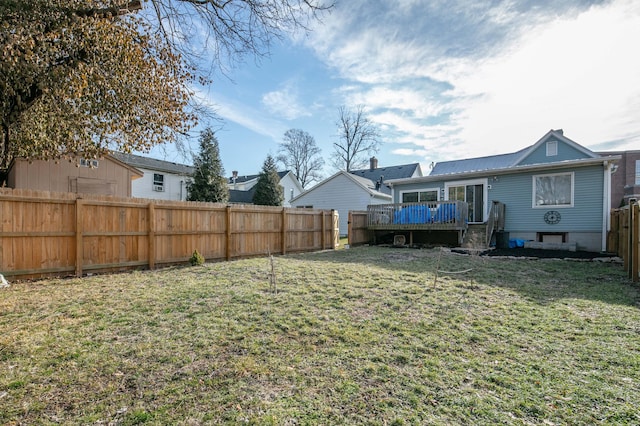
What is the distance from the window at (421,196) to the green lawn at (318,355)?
9705mm

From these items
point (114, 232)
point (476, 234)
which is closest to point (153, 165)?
point (114, 232)

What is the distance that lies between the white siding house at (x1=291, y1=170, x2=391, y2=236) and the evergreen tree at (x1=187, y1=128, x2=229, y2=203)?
6924 millimetres

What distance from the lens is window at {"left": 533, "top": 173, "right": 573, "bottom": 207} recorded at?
1142 centimetres

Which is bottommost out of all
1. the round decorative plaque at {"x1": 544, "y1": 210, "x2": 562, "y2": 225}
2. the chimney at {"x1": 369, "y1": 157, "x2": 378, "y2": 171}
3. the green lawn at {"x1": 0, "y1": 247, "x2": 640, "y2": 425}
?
the green lawn at {"x1": 0, "y1": 247, "x2": 640, "y2": 425}

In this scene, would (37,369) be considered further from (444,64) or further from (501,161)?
(501,161)

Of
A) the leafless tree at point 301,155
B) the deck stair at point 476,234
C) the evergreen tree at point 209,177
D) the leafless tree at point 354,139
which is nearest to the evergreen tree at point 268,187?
the evergreen tree at point 209,177

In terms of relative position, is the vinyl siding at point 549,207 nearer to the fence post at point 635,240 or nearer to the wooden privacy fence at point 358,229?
the wooden privacy fence at point 358,229

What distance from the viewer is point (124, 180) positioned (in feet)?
47.4

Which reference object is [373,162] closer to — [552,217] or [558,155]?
[558,155]

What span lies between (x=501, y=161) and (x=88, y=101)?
A: 2410 cm

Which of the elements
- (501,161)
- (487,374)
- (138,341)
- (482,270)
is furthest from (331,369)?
(501,161)

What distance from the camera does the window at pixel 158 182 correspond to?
20.8 metres

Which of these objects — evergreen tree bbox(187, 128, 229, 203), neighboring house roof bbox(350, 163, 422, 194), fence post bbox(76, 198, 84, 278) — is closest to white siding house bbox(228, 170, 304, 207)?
neighboring house roof bbox(350, 163, 422, 194)

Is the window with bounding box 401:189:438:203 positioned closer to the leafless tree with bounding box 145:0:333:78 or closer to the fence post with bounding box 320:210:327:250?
the fence post with bounding box 320:210:327:250
